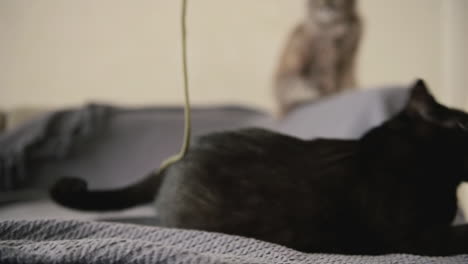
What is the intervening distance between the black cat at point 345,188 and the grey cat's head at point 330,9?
913 mm

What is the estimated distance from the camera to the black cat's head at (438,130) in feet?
1.62

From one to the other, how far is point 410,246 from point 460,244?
61 millimetres

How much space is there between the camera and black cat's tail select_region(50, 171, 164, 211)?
595mm

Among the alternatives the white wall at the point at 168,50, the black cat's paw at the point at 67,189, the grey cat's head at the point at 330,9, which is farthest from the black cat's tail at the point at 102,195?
the grey cat's head at the point at 330,9

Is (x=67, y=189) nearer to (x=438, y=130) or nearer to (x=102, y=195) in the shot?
(x=102, y=195)

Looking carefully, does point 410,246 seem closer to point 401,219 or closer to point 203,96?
point 401,219

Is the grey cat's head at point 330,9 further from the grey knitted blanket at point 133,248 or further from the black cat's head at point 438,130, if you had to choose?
the grey knitted blanket at point 133,248

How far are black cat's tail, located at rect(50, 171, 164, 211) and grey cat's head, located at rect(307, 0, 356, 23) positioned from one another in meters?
1.02

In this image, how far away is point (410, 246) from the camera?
47 cm

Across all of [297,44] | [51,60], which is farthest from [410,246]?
[51,60]

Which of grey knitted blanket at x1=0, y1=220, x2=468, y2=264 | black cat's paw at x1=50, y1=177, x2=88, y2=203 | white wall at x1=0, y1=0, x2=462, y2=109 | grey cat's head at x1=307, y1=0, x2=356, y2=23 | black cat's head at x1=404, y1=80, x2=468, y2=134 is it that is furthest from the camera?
grey cat's head at x1=307, y1=0, x2=356, y2=23

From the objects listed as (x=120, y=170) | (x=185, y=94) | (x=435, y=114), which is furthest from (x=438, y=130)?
(x=120, y=170)

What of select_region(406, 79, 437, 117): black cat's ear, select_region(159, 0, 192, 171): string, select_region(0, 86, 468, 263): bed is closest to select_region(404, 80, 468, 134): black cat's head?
select_region(406, 79, 437, 117): black cat's ear

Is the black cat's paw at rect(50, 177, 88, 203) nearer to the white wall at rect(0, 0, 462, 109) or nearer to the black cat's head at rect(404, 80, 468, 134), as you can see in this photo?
the black cat's head at rect(404, 80, 468, 134)
